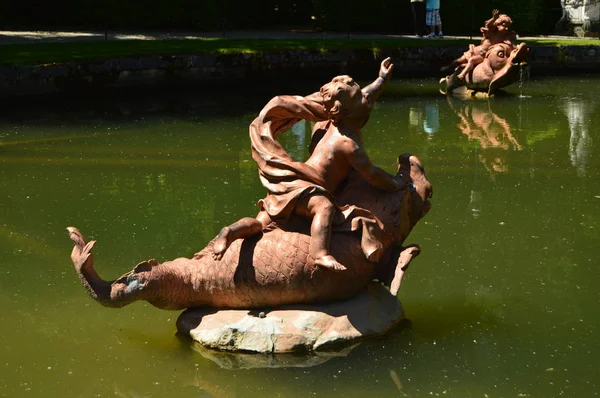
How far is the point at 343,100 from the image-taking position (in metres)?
6.10

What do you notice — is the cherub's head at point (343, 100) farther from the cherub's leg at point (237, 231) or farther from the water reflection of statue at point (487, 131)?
the water reflection of statue at point (487, 131)

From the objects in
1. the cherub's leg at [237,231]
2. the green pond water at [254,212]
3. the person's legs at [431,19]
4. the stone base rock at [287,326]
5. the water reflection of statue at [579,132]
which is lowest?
the water reflection of statue at [579,132]

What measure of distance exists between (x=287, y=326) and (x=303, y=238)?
1.72 feet

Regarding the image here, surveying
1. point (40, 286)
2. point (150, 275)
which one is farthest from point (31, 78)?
point (150, 275)

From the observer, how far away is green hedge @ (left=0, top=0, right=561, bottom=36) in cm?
2364

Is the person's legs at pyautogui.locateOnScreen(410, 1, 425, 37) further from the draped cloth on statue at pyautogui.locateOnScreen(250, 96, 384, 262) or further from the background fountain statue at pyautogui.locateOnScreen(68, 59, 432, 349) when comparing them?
the draped cloth on statue at pyautogui.locateOnScreen(250, 96, 384, 262)

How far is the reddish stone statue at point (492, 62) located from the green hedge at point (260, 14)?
280 inches

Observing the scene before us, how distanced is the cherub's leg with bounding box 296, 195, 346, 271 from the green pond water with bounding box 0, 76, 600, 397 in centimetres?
56

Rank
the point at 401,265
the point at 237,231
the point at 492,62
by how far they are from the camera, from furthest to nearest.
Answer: the point at 492,62
the point at 401,265
the point at 237,231

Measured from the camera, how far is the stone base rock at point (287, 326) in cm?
577

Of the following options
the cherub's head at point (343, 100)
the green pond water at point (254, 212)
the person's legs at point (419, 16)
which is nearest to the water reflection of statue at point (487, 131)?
the green pond water at point (254, 212)

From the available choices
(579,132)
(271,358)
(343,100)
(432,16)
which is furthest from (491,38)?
(271,358)

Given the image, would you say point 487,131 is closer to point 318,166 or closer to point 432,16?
point 318,166

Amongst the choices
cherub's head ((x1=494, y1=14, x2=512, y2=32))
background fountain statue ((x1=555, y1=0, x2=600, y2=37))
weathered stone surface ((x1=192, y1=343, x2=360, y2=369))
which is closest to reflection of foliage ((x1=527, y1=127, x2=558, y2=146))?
cherub's head ((x1=494, y1=14, x2=512, y2=32))
